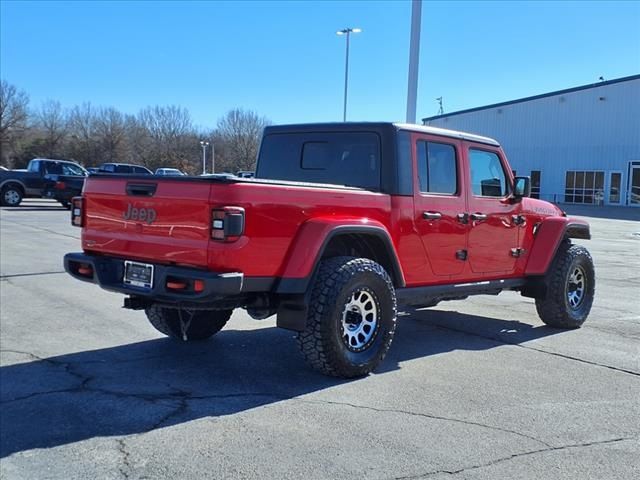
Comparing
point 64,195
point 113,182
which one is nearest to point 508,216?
point 113,182

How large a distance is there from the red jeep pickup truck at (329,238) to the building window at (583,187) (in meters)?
42.0

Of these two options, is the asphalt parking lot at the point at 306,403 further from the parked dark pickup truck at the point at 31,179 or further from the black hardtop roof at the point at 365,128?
the parked dark pickup truck at the point at 31,179

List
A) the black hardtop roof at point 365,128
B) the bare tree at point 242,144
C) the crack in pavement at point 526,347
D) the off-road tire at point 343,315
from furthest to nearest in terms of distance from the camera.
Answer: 1. the bare tree at point 242,144
2. the black hardtop roof at point 365,128
3. the crack in pavement at point 526,347
4. the off-road tire at point 343,315

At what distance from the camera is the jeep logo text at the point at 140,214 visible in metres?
4.90

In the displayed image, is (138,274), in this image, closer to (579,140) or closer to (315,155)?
(315,155)

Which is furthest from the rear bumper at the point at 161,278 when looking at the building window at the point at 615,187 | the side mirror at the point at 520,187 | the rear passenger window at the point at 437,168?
the building window at the point at 615,187

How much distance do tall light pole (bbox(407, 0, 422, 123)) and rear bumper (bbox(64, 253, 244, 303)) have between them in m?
12.4

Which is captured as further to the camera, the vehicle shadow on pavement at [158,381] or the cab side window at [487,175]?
the cab side window at [487,175]

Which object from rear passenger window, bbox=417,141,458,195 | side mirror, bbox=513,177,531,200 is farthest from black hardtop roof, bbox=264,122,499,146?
side mirror, bbox=513,177,531,200

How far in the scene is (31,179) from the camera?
27719mm

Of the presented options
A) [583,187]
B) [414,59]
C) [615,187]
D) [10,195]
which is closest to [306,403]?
[414,59]

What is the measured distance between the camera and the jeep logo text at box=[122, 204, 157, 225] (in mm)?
4898

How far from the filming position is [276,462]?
12.1 feet

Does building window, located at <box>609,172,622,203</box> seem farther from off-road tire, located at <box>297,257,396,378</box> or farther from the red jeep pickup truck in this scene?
off-road tire, located at <box>297,257,396,378</box>
